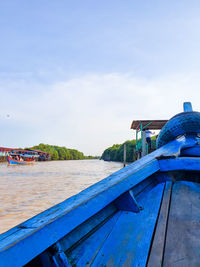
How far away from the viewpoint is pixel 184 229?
129cm

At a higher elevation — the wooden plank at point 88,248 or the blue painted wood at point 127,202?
the blue painted wood at point 127,202

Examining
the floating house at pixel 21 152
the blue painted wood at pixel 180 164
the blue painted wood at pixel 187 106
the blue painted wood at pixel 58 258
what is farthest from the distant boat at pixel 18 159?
the blue painted wood at pixel 58 258

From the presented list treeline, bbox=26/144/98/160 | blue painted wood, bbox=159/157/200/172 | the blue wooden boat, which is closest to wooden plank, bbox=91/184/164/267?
the blue wooden boat

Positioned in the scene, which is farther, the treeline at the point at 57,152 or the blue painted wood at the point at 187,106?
the treeline at the point at 57,152

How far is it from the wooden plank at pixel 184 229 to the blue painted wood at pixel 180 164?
0.61ft

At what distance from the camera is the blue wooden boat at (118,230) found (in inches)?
36.3

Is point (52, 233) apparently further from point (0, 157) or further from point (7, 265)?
point (0, 157)

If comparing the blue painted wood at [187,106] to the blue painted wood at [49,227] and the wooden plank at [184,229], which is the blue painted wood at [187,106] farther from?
the blue painted wood at [49,227]

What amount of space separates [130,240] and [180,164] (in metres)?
1.05

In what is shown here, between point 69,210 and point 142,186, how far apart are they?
1079 mm

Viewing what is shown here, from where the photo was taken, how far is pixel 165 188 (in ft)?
6.46

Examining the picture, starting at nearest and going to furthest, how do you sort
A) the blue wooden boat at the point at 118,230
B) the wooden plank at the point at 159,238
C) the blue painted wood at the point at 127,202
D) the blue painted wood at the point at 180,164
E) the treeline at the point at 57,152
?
1. the blue wooden boat at the point at 118,230
2. the wooden plank at the point at 159,238
3. the blue painted wood at the point at 127,202
4. the blue painted wood at the point at 180,164
5. the treeline at the point at 57,152

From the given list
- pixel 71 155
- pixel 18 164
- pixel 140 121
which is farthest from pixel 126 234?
pixel 71 155

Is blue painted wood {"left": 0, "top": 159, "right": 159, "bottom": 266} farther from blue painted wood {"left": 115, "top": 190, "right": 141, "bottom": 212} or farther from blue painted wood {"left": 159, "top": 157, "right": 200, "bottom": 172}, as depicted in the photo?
blue painted wood {"left": 159, "top": 157, "right": 200, "bottom": 172}
